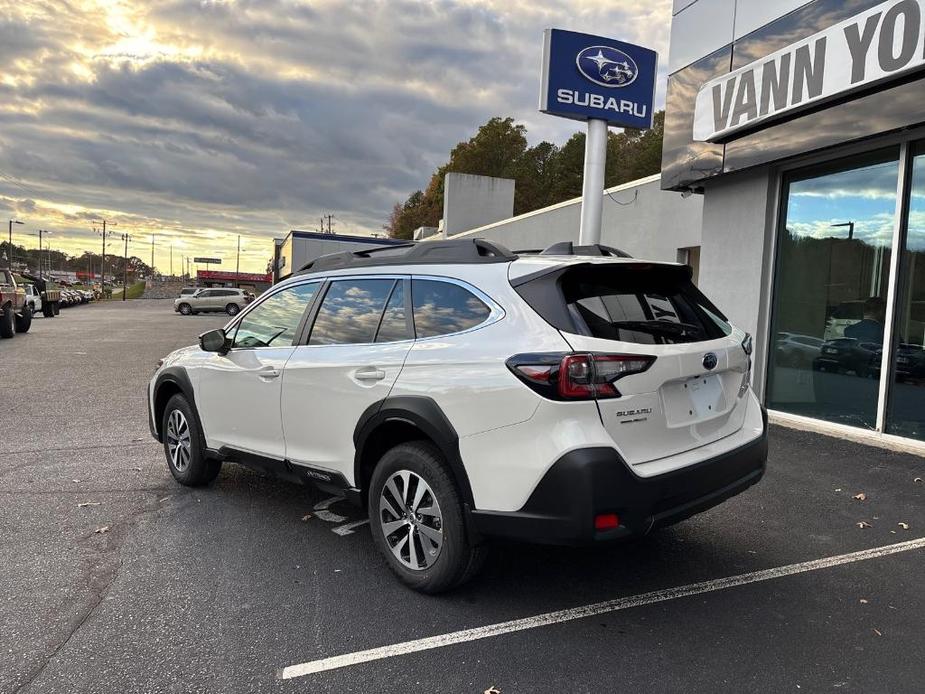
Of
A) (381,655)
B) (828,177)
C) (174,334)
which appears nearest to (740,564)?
(381,655)

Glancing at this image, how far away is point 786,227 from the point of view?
27.1 feet

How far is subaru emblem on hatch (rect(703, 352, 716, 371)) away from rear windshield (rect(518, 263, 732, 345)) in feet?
0.33

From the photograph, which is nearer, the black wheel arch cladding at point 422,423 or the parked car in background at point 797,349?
the black wheel arch cladding at point 422,423

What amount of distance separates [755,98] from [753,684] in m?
6.99

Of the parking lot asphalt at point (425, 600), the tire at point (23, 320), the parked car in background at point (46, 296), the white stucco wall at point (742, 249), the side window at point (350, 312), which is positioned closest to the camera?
the parking lot asphalt at point (425, 600)

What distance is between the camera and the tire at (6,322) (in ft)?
61.6

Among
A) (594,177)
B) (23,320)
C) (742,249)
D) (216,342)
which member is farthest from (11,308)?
(742,249)

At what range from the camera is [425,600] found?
3.37 metres

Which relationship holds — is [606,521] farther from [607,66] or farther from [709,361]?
[607,66]

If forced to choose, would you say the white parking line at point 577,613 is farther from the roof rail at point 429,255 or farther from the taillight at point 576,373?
the roof rail at point 429,255

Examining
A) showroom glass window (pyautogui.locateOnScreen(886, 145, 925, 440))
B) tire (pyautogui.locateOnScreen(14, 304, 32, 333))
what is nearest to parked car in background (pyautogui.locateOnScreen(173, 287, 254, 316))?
tire (pyautogui.locateOnScreen(14, 304, 32, 333))

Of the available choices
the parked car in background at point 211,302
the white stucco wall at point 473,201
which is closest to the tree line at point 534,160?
the white stucco wall at point 473,201

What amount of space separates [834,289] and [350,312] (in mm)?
6168

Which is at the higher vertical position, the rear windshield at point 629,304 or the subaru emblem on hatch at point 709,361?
the rear windshield at point 629,304
